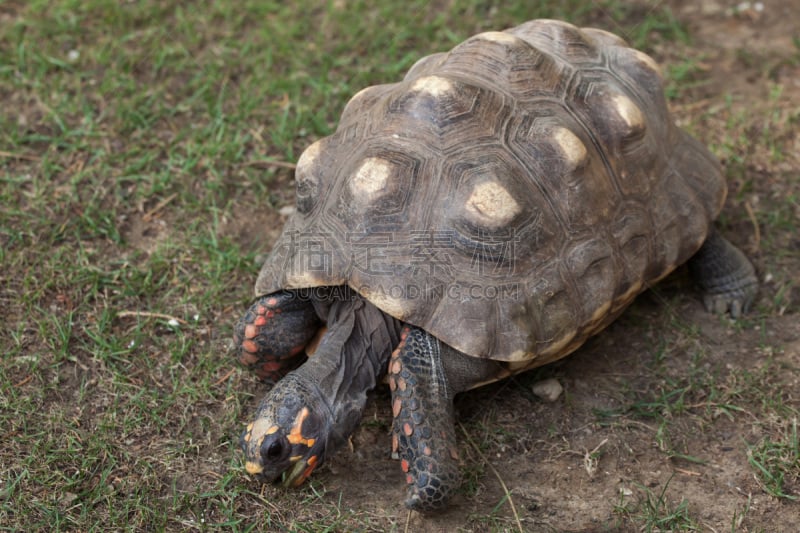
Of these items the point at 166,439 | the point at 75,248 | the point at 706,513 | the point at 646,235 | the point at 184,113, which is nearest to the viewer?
the point at 706,513

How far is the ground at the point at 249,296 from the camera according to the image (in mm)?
3377

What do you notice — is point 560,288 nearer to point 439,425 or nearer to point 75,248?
point 439,425

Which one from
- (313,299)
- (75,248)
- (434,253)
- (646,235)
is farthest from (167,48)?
(646,235)

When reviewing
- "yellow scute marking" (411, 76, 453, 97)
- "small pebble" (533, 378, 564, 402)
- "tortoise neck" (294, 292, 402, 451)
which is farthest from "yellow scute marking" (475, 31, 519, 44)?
"small pebble" (533, 378, 564, 402)

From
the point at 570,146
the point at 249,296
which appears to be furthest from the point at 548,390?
the point at 249,296

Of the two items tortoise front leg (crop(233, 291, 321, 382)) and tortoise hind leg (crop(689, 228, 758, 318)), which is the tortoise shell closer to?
tortoise front leg (crop(233, 291, 321, 382))

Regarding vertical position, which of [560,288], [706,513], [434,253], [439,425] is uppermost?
[434,253]

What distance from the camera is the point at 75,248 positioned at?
14.5 feet

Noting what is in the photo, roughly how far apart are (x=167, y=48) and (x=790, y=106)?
13.3ft

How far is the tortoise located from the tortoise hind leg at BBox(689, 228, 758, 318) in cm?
41

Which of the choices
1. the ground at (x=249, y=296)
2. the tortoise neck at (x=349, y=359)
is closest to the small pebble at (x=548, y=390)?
the ground at (x=249, y=296)

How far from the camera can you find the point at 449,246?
3.42m

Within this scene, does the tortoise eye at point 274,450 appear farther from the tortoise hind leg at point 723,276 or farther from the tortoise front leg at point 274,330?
the tortoise hind leg at point 723,276

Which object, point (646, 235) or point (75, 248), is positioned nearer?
point (646, 235)
